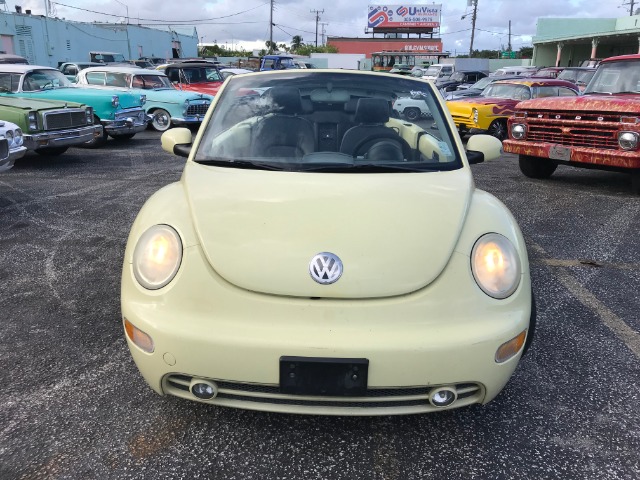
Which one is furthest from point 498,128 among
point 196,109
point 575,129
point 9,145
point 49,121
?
point 9,145

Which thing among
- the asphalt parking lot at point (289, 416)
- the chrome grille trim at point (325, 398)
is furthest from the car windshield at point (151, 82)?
the chrome grille trim at point (325, 398)

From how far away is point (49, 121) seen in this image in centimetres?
877

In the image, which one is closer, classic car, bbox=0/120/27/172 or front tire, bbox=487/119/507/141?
classic car, bbox=0/120/27/172

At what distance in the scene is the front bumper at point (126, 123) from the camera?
11.0 metres

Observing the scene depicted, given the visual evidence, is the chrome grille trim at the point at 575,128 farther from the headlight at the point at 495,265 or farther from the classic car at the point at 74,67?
the classic car at the point at 74,67

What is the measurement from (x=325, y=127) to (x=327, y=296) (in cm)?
156

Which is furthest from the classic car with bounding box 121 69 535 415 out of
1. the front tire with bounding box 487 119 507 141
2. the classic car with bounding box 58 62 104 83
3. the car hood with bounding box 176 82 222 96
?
the classic car with bounding box 58 62 104 83

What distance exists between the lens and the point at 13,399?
2549 mm

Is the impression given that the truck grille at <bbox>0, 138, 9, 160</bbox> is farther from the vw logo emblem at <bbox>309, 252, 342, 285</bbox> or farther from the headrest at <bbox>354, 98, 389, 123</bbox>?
the vw logo emblem at <bbox>309, 252, 342, 285</bbox>

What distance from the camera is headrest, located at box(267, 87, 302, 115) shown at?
3371mm

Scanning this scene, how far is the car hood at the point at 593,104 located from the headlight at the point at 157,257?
6.30 meters

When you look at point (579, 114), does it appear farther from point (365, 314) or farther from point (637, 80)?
point (365, 314)

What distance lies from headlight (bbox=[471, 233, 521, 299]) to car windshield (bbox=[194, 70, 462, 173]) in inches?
29.7

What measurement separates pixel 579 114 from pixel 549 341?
499cm
